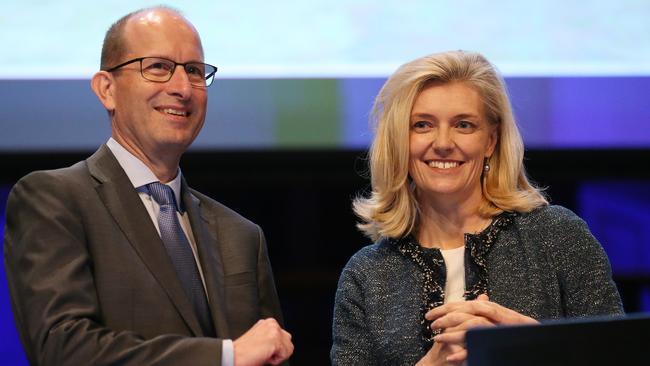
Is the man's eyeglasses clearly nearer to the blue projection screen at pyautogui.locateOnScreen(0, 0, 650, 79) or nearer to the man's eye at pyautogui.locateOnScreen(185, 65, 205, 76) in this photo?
the man's eye at pyautogui.locateOnScreen(185, 65, 205, 76)

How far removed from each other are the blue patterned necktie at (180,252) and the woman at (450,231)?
1.51 ft

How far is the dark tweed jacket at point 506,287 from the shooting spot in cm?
263

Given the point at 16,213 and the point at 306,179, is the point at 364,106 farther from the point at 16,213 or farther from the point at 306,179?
the point at 16,213

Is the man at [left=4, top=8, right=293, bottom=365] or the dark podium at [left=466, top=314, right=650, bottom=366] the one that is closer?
the dark podium at [left=466, top=314, right=650, bottom=366]

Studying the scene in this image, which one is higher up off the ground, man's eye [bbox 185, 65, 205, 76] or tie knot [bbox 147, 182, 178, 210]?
man's eye [bbox 185, 65, 205, 76]

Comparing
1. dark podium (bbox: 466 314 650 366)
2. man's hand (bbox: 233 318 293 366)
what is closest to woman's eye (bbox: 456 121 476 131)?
man's hand (bbox: 233 318 293 366)

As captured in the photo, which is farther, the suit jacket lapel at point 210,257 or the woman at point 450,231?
the woman at point 450,231

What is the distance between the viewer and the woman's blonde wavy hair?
2.81 meters

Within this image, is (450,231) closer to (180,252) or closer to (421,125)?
(421,125)

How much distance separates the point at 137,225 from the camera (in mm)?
2455

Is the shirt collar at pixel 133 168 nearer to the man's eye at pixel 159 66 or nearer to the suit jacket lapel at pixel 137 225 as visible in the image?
the suit jacket lapel at pixel 137 225

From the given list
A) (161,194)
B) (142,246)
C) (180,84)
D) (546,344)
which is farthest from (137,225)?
(546,344)

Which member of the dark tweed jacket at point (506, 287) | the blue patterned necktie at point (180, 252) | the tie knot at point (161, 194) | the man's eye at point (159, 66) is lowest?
the dark tweed jacket at point (506, 287)

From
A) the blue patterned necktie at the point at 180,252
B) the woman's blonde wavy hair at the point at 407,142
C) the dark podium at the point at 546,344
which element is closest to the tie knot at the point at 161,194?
the blue patterned necktie at the point at 180,252
